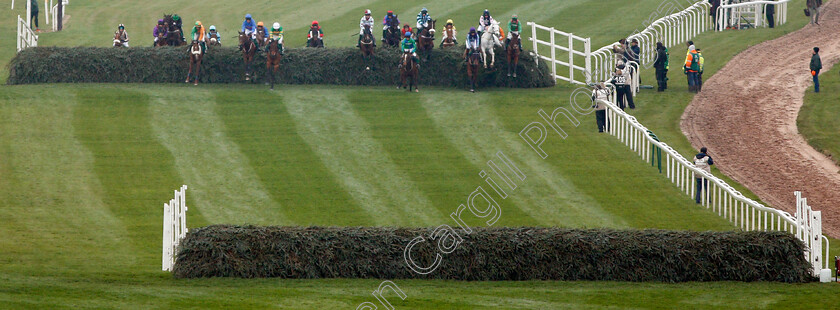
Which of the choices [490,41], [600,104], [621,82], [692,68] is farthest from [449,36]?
[600,104]

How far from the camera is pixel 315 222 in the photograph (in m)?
17.4

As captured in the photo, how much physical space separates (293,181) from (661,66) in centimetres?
1190

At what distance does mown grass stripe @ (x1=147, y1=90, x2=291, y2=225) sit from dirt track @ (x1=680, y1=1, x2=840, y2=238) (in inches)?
370

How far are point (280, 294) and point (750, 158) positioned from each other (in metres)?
12.9

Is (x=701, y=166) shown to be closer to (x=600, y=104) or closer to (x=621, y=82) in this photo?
(x=600, y=104)

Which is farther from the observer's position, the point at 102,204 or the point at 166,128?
the point at 166,128

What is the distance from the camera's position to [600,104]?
23109 millimetres

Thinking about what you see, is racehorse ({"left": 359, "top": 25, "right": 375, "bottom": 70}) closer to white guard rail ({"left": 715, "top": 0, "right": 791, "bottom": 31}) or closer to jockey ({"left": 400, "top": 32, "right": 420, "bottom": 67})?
jockey ({"left": 400, "top": 32, "right": 420, "bottom": 67})

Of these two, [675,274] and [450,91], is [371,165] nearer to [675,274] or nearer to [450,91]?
[450,91]

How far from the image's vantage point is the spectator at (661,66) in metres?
27.0

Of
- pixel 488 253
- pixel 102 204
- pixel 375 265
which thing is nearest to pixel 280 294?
pixel 375 265

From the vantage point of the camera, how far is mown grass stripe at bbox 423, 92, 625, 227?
18000mm

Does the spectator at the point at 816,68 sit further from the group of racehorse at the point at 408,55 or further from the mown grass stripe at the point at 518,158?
the mown grass stripe at the point at 518,158

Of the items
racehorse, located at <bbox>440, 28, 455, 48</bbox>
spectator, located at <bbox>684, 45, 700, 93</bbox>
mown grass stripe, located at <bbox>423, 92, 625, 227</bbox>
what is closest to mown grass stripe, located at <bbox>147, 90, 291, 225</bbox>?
mown grass stripe, located at <bbox>423, 92, 625, 227</bbox>
